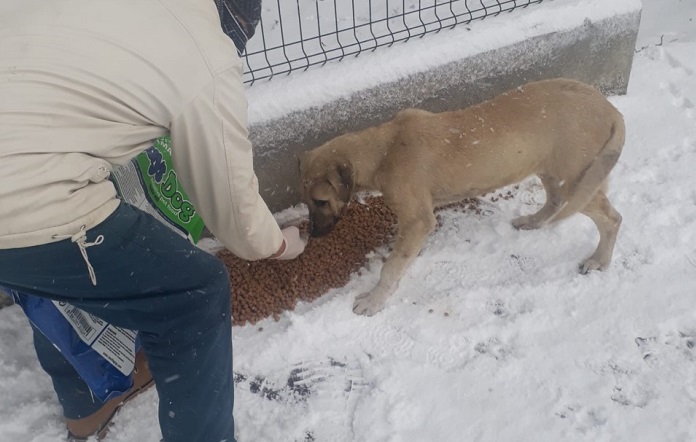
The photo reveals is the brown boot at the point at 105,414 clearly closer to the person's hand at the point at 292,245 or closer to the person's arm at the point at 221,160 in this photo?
the person's hand at the point at 292,245

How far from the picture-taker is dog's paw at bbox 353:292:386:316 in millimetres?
4094

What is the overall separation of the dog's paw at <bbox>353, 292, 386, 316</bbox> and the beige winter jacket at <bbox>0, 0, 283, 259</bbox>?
183 centimetres

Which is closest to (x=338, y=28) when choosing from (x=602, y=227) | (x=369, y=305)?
(x=369, y=305)

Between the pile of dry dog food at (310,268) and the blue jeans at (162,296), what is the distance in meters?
1.15

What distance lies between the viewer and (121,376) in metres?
3.48

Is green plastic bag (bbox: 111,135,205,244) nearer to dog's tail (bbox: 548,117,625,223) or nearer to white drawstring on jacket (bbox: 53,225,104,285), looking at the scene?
white drawstring on jacket (bbox: 53,225,104,285)

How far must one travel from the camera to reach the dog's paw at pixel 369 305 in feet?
13.4

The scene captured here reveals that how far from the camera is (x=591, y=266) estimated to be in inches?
166

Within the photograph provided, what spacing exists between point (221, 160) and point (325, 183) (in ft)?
4.74

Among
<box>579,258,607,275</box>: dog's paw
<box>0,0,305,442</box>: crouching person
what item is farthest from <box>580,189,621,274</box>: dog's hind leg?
<box>0,0,305,442</box>: crouching person

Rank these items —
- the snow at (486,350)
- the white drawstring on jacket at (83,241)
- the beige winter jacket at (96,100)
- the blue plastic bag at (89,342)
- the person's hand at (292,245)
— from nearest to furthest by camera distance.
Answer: the beige winter jacket at (96,100)
the white drawstring on jacket at (83,241)
the blue plastic bag at (89,342)
the snow at (486,350)
the person's hand at (292,245)

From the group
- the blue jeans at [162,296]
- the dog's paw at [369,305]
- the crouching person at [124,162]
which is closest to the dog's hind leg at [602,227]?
the dog's paw at [369,305]

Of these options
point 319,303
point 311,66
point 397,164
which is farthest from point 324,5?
point 319,303

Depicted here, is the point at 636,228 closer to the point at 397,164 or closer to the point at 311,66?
the point at 397,164
